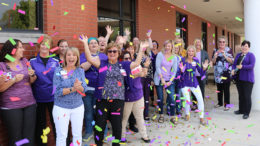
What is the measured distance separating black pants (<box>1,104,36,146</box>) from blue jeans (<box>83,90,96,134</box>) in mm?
1224

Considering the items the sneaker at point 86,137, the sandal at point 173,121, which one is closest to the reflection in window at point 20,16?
the sneaker at point 86,137

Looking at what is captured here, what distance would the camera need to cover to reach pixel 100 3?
7066 mm

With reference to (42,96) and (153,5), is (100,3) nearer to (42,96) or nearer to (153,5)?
(153,5)

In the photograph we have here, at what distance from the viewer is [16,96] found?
133 inches

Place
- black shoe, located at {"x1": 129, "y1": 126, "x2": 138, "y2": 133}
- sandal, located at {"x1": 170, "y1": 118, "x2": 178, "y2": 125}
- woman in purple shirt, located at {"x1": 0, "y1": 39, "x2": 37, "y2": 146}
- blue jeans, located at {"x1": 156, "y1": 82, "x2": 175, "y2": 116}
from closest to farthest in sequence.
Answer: woman in purple shirt, located at {"x1": 0, "y1": 39, "x2": 37, "y2": 146} < black shoe, located at {"x1": 129, "y1": 126, "x2": 138, "y2": 133} < sandal, located at {"x1": 170, "y1": 118, "x2": 178, "y2": 125} < blue jeans, located at {"x1": 156, "y1": 82, "x2": 175, "y2": 116}

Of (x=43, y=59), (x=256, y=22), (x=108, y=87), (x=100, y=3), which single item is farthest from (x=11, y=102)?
(x=256, y=22)

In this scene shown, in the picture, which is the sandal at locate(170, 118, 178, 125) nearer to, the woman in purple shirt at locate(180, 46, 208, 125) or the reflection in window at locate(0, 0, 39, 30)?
the woman in purple shirt at locate(180, 46, 208, 125)

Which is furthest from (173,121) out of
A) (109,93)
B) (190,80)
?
(109,93)

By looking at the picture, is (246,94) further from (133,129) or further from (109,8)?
(109,8)

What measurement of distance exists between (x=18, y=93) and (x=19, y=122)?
41 cm

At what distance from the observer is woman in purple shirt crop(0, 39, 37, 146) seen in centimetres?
333

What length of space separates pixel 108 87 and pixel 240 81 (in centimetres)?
429

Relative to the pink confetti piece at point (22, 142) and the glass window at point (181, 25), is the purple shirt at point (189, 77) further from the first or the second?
the glass window at point (181, 25)

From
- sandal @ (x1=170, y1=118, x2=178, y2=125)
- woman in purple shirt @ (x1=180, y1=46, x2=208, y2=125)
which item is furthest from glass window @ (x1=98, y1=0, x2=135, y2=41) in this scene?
sandal @ (x1=170, y1=118, x2=178, y2=125)
